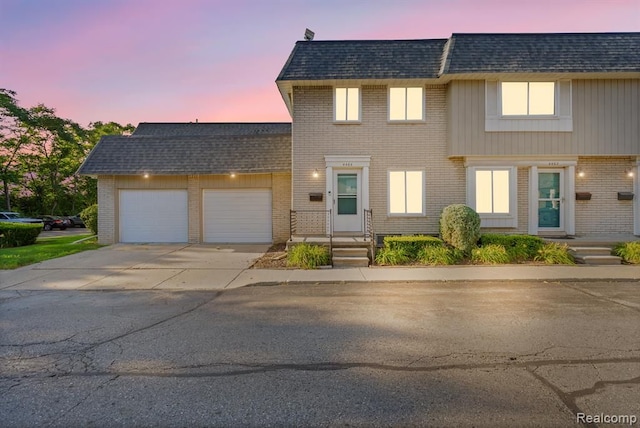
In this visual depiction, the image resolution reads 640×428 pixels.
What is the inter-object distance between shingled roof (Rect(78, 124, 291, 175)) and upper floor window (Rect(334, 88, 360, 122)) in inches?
121

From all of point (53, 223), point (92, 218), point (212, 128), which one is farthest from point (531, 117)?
point (53, 223)

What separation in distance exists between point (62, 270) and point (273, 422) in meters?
9.48

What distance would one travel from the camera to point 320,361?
404 cm

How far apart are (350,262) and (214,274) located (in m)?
3.70

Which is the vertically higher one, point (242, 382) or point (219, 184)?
point (219, 184)

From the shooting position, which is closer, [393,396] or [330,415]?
[330,415]

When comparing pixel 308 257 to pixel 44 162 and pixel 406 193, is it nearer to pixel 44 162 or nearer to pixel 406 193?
pixel 406 193

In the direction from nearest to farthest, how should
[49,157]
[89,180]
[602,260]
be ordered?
[602,260], [49,157], [89,180]

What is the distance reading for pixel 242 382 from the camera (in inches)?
140

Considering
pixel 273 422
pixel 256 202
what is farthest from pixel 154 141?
pixel 273 422

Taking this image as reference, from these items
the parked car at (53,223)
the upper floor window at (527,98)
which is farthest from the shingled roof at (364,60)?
the parked car at (53,223)

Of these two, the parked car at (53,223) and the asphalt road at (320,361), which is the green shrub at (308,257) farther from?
the parked car at (53,223)

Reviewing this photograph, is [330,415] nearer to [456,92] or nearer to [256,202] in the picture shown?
[456,92]

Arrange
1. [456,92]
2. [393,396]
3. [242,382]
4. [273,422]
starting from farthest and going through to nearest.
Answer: [456,92]
[242,382]
[393,396]
[273,422]
